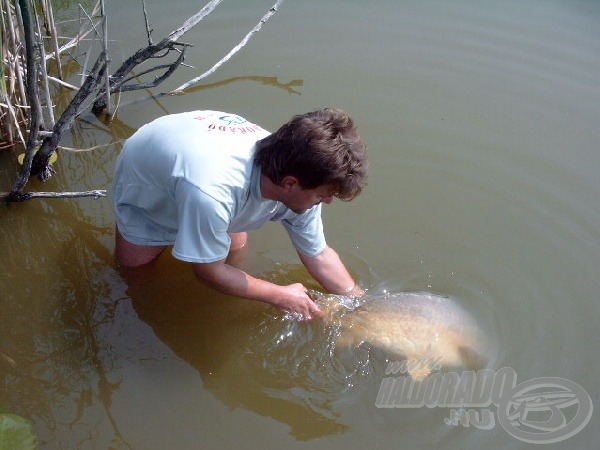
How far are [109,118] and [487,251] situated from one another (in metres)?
2.48

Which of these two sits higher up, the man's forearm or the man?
the man

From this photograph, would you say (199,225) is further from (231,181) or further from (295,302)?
(295,302)

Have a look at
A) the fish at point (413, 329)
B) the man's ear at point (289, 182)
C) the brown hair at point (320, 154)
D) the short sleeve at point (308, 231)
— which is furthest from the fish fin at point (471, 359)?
the man's ear at point (289, 182)

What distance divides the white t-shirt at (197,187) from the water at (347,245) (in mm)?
494

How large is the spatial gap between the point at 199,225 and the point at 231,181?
0.19m

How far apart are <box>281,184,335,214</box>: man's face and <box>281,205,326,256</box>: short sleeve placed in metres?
0.22

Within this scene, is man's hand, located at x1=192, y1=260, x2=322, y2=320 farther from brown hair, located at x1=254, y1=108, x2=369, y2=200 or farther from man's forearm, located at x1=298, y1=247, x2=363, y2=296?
brown hair, located at x1=254, y1=108, x2=369, y2=200

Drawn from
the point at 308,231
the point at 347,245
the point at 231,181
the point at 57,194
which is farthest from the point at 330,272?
the point at 57,194

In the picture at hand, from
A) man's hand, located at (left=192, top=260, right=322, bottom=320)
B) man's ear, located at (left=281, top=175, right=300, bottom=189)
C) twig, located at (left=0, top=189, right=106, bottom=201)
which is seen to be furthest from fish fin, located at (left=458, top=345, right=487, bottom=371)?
twig, located at (left=0, top=189, right=106, bottom=201)

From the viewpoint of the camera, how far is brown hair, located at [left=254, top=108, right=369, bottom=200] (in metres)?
2.12

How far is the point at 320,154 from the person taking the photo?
211cm

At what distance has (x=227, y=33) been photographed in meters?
4.80

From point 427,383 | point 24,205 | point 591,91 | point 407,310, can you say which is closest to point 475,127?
point 591,91

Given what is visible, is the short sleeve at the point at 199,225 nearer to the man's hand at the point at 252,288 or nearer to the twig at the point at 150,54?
the man's hand at the point at 252,288
